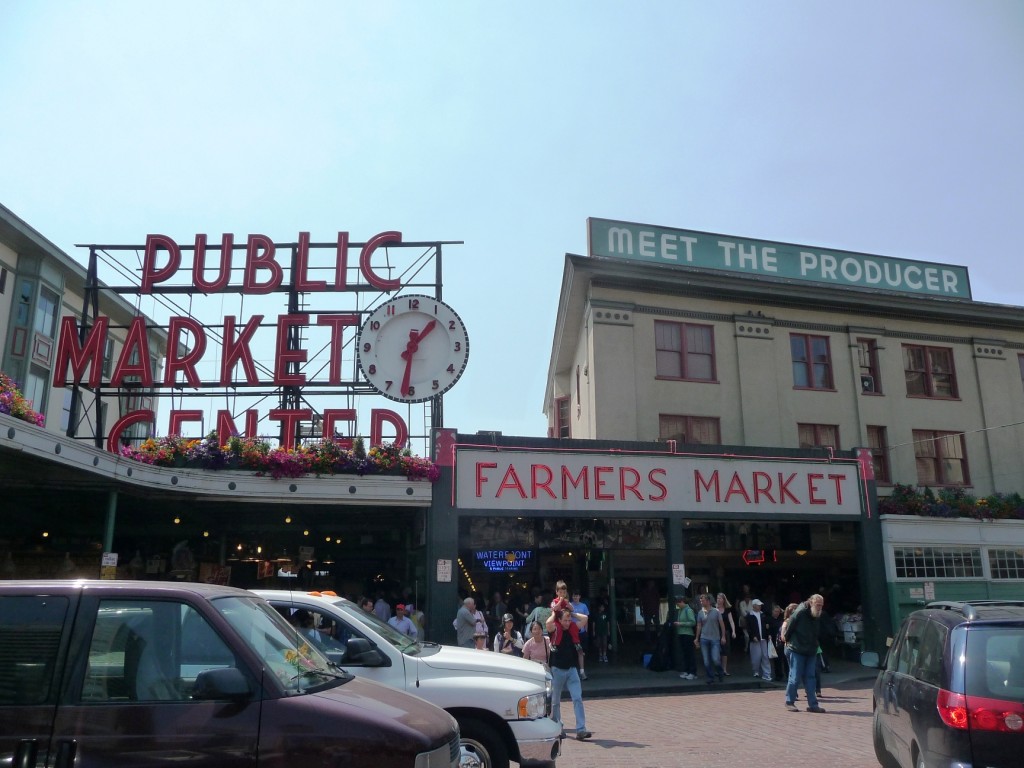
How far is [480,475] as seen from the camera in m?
19.5

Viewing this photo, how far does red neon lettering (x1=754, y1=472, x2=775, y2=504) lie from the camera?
21172 millimetres

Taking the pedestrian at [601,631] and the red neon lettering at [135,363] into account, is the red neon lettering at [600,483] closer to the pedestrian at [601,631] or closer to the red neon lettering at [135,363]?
the pedestrian at [601,631]

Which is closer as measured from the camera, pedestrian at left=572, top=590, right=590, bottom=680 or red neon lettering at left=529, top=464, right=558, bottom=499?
pedestrian at left=572, top=590, right=590, bottom=680

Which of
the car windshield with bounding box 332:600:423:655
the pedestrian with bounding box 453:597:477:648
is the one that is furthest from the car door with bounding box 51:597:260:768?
the pedestrian with bounding box 453:597:477:648

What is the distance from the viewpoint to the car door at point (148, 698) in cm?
427

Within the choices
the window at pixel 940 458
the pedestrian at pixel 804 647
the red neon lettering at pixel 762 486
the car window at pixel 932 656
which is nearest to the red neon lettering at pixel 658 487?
the red neon lettering at pixel 762 486

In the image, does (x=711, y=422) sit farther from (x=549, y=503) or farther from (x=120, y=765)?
(x=120, y=765)

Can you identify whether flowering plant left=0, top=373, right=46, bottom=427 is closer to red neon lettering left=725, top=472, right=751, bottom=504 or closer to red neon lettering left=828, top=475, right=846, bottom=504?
red neon lettering left=725, top=472, right=751, bottom=504

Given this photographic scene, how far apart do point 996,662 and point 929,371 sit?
23074mm

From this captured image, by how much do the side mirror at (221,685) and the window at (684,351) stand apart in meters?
20.6

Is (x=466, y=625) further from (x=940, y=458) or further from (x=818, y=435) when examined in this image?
(x=940, y=458)

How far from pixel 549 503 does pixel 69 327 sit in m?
14.2

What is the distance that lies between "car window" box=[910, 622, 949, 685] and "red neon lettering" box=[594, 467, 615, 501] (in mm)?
13193

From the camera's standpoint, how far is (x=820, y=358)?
2580 centimetres
